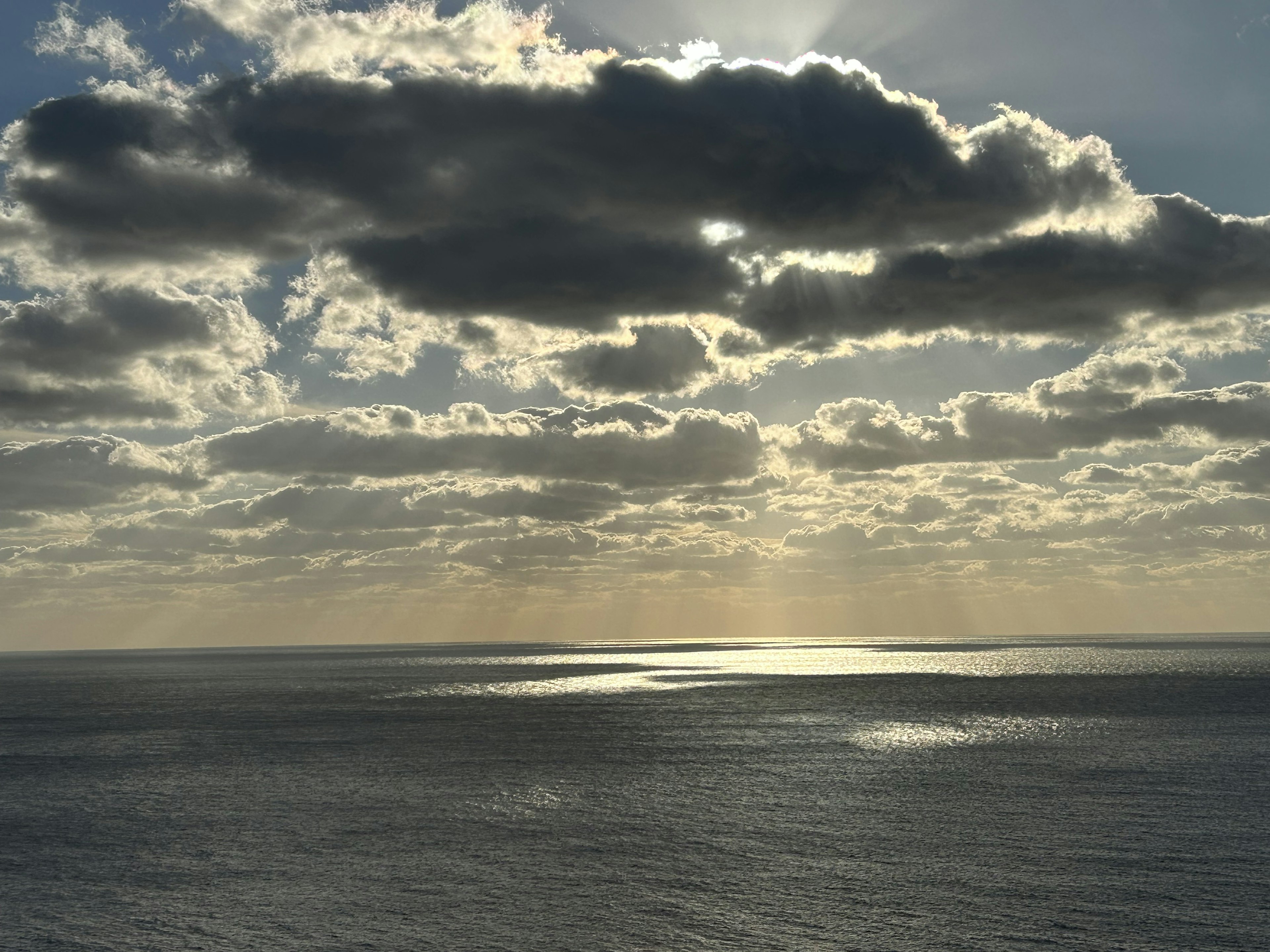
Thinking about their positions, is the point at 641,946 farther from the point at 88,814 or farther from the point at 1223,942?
the point at 88,814

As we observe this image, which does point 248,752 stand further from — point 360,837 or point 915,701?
point 915,701

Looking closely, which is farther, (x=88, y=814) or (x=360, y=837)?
(x=88, y=814)

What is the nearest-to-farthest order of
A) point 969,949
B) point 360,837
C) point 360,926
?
point 969,949
point 360,926
point 360,837

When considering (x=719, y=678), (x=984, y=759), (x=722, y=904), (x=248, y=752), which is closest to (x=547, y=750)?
(x=248, y=752)

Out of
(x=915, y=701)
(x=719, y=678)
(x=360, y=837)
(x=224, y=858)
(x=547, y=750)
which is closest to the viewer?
(x=224, y=858)

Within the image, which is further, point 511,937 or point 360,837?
point 360,837

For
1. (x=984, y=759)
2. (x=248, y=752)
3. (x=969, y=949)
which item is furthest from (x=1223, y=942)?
(x=248, y=752)
